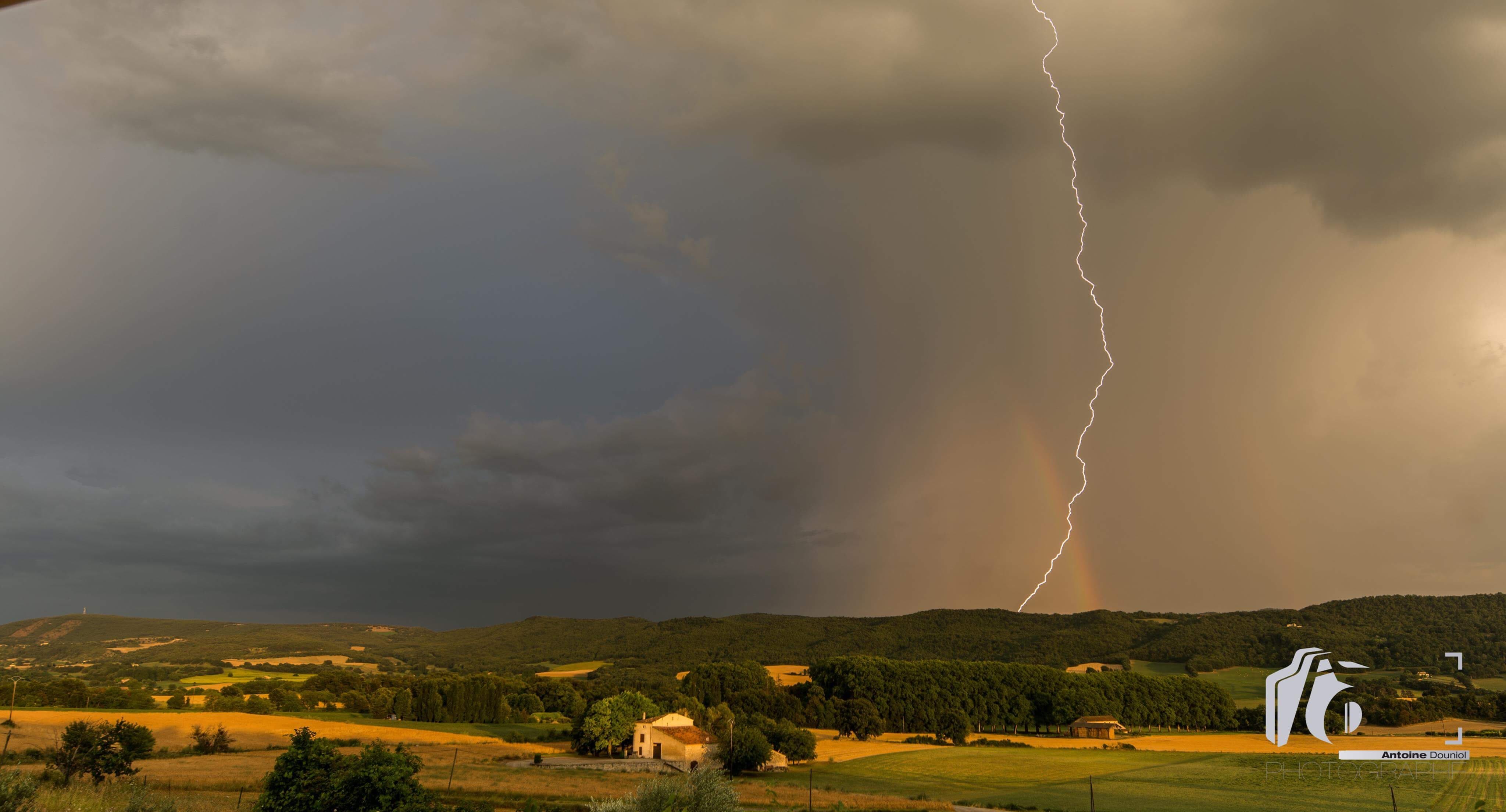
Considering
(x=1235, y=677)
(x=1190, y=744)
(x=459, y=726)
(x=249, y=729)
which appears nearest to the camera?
(x=249, y=729)

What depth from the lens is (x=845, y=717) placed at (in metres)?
116

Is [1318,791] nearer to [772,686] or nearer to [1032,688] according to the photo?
[1032,688]

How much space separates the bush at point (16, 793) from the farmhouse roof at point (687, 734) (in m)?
62.3

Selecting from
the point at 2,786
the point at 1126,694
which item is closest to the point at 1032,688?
the point at 1126,694

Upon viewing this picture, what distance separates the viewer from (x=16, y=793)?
2198cm

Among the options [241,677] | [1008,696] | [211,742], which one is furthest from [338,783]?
[241,677]

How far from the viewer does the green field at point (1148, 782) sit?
55.0m

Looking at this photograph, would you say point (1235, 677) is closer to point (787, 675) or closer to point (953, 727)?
point (953, 727)

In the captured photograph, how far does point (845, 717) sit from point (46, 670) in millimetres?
167036

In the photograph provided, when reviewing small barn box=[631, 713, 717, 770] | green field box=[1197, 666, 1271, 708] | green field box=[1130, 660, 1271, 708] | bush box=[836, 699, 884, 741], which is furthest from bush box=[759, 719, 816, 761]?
green field box=[1197, 666, 1271, 708]

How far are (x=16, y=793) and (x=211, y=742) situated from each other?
64270 mm

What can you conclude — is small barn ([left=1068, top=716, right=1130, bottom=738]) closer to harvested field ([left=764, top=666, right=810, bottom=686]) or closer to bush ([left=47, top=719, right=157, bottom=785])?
harvested field ([left=764, top=666, right=810, bottom=686])

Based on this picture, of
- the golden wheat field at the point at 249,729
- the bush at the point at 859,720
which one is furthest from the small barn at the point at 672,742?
the bush at the point at 859,720

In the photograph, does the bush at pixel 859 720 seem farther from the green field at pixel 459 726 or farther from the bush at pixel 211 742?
the bush at pixel 211 742
